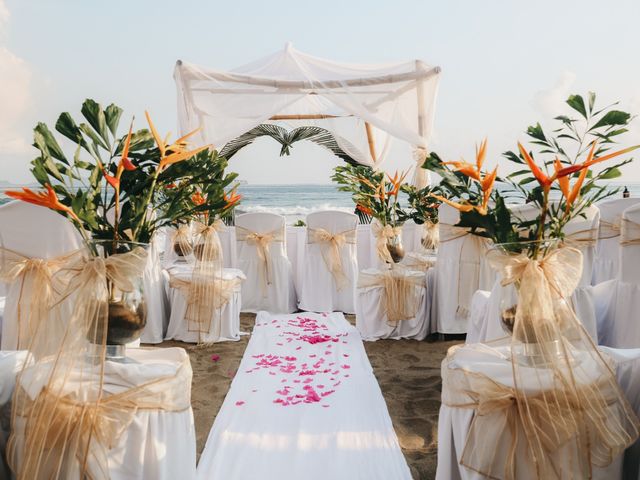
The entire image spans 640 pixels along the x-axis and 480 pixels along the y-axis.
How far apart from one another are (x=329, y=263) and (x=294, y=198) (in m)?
19.9

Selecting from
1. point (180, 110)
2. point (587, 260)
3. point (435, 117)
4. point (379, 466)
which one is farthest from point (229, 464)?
point (435, 117)

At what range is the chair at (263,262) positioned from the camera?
5.57 m

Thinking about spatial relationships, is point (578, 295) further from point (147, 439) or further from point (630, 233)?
point (147, 439)

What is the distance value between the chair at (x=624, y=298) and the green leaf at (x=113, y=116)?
224cm

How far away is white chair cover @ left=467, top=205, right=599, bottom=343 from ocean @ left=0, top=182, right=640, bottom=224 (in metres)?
19.0

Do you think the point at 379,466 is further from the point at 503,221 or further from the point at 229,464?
the point at 503,221

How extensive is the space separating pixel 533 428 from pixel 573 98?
1027mm

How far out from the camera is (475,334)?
10.1 feet

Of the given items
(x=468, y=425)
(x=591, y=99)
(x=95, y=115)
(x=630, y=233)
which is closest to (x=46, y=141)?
(x=95, y=115)

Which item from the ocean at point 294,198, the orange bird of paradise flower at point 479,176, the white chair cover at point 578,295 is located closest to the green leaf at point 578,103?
the orange bird of paradise flower at point 479,176

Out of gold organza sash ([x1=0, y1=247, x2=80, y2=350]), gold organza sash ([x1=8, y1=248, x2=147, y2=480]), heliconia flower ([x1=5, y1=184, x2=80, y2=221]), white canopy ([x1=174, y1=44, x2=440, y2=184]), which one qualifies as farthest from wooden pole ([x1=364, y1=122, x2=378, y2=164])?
heliconia flower ([x1=5, y1=184, x2=80, y2=221])

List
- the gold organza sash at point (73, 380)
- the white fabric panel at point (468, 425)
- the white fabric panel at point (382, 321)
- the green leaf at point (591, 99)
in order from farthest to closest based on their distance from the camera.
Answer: the white fabric panel at point (382, 321) < the green leaf at point (591, 99) < the white fabric panel at point (468, 425) < the gold organza sash at point (73, 380)

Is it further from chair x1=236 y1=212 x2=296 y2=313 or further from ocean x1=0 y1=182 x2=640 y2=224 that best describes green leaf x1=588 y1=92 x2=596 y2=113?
ocean x1=0 y1=182 x2=640 y2=224

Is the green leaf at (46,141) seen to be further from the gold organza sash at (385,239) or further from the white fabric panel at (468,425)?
the gold organza sash at (385,239)
